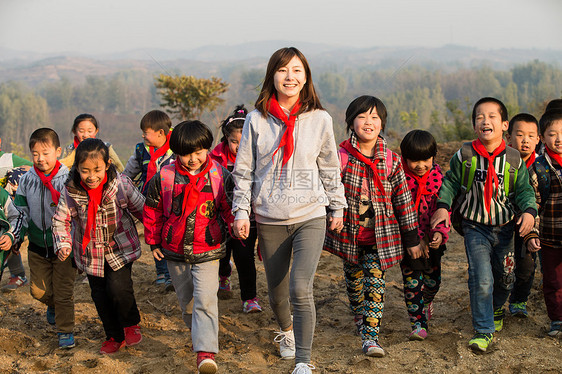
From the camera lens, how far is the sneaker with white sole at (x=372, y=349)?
3572mm

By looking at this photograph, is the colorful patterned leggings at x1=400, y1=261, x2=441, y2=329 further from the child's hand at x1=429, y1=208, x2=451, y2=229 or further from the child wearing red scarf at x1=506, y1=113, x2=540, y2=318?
the child wearing red scarf at x1=506, y1=113, x2=540, y2=318

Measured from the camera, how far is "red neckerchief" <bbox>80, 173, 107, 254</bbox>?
11.9 feet

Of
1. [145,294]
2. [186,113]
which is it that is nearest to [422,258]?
[145,294]

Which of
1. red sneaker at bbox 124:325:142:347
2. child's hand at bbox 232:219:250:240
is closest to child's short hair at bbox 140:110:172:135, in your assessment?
red sneaker at bbox 124:325:142:347

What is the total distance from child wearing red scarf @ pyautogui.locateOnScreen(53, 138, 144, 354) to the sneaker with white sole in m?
1.83

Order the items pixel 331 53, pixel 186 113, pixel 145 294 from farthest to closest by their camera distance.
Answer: pixel 331 53, pixel 186 113, pixel 145 294

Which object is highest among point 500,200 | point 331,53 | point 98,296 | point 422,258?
point 331,53

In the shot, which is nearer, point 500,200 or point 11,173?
point 500,200

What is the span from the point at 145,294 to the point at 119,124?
40.2m

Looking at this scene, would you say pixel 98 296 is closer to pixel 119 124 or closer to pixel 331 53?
pixel 119 124

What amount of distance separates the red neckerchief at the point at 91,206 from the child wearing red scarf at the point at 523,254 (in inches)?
130

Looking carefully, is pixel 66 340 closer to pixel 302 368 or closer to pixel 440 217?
pixel 302 368

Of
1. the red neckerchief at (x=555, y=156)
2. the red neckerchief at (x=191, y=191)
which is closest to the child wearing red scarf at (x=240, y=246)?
the red neckerchief at (x=191, y=191)

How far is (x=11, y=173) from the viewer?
16.6 feet
